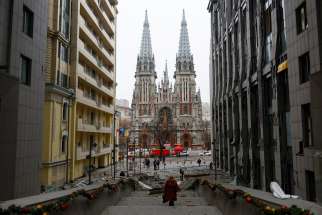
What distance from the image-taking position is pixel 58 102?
25.1 metres

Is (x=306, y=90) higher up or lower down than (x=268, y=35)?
lower down

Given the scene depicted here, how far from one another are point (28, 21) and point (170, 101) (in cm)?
10681

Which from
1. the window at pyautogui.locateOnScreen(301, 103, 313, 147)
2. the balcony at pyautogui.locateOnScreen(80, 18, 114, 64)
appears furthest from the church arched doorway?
the window at pyautogui.locateOnScreen(301, 103, 313, 147)

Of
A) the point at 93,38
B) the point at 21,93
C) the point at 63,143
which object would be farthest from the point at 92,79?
the point at 21,93

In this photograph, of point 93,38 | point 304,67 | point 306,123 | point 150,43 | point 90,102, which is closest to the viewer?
point 306,123

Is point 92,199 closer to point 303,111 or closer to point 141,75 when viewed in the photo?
point 303,111

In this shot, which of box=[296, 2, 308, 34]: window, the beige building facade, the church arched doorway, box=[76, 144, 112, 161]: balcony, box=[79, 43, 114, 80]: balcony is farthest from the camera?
the church arched doorway

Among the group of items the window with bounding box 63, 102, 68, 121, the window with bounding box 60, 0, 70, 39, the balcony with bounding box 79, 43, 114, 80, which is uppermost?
the window with bounding box 60, 0, 70, 39

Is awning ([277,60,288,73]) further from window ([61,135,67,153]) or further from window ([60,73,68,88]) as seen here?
window ([61,135,67,153])

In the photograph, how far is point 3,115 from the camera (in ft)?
41.8

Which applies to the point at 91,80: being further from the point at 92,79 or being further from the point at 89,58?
the point at 89,58

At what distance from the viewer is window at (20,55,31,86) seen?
1510cm

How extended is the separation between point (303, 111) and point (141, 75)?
11274cm

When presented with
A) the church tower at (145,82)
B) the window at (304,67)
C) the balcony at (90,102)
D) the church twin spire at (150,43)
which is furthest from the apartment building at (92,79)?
the church tower at (145,82)
